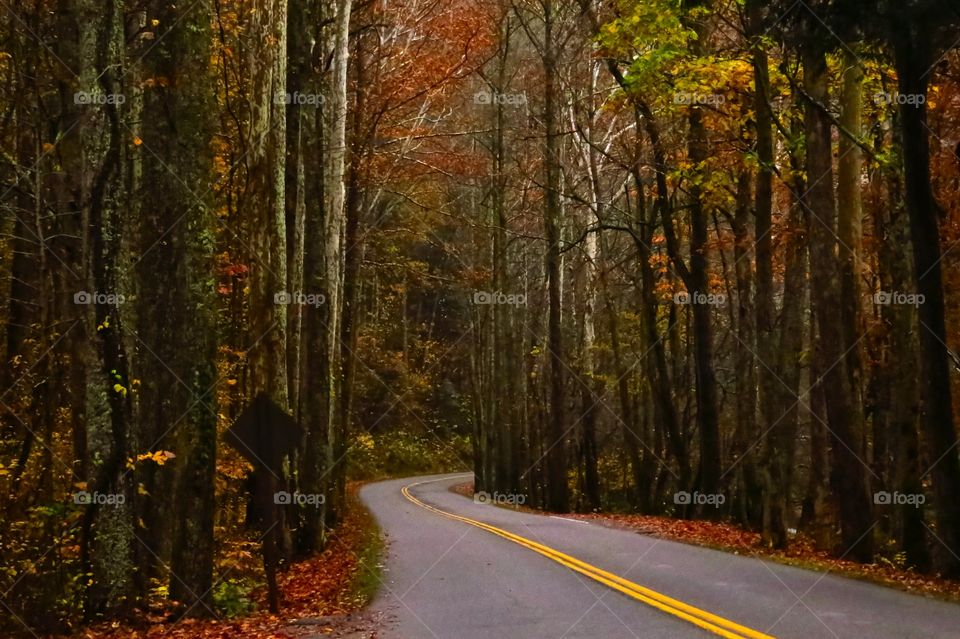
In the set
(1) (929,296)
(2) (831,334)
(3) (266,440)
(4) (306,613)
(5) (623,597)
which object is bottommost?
(4) (306,613)

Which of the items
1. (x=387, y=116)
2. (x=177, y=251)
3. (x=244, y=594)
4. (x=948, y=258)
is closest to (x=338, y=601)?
(x=244, y=594)

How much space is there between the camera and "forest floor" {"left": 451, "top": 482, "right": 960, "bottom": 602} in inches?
457

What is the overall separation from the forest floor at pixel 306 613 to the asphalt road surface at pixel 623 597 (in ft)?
1.30

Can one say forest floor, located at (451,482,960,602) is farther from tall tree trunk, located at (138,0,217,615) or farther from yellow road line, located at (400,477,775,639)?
tall tree trunk, located at (138,0,217,615)

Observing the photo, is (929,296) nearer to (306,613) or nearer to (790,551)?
(790,551)

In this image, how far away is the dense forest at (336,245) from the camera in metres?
11.7

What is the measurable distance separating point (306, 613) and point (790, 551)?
9.10m

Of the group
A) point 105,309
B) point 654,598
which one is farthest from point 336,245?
point 654,598

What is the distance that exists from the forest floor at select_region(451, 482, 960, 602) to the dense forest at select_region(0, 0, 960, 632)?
0.50 metres

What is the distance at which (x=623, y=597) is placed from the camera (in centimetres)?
1055

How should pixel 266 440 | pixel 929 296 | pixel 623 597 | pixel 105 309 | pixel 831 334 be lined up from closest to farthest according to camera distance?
pixel 105 309
pixel 623 597
pixel 266 440
pixel 929 296
pixel 831 334

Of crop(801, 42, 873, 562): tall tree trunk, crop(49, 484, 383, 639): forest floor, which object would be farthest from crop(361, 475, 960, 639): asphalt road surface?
crop(801, 42, 873, 562): tall tree trunk

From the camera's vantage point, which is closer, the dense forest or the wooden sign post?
the wooden sign post

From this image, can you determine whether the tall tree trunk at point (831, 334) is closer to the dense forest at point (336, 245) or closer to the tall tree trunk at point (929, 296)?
the dense forest at point (336, 245)
